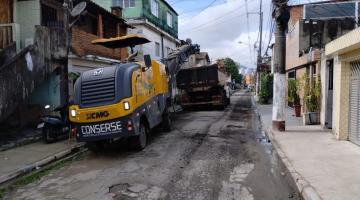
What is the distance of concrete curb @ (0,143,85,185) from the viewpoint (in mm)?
7963

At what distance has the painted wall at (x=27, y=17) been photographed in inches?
598

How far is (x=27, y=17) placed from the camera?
15273 millimetres

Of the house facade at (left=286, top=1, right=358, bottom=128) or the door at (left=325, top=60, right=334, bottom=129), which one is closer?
the door at (left=325, top=60, right=334, bottom=129)

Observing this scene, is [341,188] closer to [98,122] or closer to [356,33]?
[356,33]

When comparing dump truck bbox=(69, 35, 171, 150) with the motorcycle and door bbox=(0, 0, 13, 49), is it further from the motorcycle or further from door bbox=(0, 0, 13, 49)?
door bbox=(0, 0, 13, 49)

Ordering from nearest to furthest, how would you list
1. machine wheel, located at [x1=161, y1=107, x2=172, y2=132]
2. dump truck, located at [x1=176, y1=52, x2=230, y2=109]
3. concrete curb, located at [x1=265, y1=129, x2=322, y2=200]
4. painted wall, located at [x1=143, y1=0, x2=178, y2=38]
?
concrete curb, located at [x1=265, y1=129, x2=322, y2=200]
machine wheel, located at [x1=161, y1=107, x2=172, y2=132]
dump truck, located at [x1=176, y1=52, x2=230, y2=109]
painted wall, located at [x1=143, y1=0, x2=178, y2=38]

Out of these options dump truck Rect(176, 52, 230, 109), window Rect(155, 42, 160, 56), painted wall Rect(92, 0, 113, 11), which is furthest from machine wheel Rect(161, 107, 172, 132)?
window Rect(155, 42, 160, 56)

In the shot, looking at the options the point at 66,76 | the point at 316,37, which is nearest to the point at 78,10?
the point at 66,76

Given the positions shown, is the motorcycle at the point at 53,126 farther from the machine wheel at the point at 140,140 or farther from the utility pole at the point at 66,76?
the machine wheel at the point at 140,140

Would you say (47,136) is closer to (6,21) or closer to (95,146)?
(95,146)

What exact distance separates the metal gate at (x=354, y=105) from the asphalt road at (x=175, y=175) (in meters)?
2.30

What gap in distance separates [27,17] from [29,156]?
7499 mm

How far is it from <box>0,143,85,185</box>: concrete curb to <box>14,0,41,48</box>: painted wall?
6226mm

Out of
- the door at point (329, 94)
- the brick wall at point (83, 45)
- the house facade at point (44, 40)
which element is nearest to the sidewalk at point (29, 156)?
the house facade at point (44, 40)
